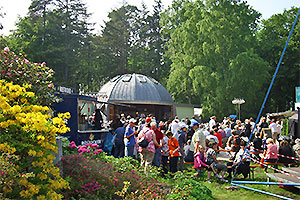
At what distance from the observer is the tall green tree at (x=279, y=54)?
41031mm

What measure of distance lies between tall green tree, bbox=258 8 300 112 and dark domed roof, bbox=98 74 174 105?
15.6 meters

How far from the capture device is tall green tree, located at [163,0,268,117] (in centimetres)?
3434

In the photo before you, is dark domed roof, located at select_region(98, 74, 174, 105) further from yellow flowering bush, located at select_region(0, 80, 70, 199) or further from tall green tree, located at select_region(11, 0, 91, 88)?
yellow flowering bush, located at select_region(0, 80, 70, 199)

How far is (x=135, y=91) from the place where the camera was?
108 feet

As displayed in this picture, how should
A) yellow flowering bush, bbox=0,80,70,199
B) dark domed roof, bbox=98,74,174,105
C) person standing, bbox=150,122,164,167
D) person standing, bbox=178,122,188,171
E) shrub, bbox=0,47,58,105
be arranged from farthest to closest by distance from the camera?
dark domed roof, bbox=98,74,174,105
person standing, bbox=178,122,188,171
person standing, bbox=150,122,164,167
shrub, bbox=0,47,58,105
yellow flowering bush, bbox=0,80,70,199

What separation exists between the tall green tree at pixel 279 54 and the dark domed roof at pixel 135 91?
15.6 metres

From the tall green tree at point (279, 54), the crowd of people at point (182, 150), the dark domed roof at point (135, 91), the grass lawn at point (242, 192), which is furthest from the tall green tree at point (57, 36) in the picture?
the grass lawn at point (242, 192)

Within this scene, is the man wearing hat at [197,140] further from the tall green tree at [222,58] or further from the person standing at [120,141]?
the tall green tree at [222,58]

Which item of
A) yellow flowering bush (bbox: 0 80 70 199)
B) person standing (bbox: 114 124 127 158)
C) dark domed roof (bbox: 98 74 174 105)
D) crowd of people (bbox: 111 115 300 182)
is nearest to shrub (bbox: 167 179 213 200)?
crowd of people (bbox: 111 115 300 182)

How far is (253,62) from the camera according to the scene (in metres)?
33.8

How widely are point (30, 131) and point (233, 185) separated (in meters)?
6.69

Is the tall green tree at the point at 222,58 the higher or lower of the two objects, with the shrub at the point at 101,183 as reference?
higher

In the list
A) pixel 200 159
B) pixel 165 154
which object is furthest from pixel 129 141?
pixel 200 159

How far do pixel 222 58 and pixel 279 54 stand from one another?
30.6ft
